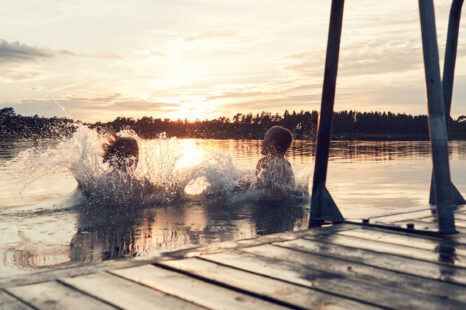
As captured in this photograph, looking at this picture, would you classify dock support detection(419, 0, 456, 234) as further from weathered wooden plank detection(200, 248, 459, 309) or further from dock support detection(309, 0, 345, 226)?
weathered wooden plank detection(200, 248, 459, 309)

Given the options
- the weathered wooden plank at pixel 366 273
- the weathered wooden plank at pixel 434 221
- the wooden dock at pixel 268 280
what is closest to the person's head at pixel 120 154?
the weathered wooden plank at pixel 434 221

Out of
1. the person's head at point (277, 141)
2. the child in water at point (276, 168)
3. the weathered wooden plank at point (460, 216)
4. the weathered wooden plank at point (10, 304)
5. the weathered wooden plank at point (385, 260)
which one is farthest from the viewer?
the person's head at point (277, 141)

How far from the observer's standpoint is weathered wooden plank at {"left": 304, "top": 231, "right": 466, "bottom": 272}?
3.31 m

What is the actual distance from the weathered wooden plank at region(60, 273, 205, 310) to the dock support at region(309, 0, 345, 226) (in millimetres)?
2738

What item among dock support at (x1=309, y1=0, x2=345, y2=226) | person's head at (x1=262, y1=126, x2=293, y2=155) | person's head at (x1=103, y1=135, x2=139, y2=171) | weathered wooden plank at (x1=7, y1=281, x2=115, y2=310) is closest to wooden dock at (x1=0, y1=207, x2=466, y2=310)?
weathered wooden plank at (x1=7, y1=281, x2=115, y2=310)

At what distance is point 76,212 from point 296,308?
663 cm

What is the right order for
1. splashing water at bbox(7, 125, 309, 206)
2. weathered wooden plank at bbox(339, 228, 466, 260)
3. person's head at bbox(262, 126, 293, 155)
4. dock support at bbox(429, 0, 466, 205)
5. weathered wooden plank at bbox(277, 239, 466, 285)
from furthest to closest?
1. person's head at bbox(262, 126, 293, 155)
2. splashing water at bbox(7, 125, 309, 206)
3. dock support at bbox(429, 0, 466, 205)
4. weathered wooden plank at bbox(339, 228, 466, 260)
5. weathered wooden plank at bbox(277, 239, 466, 285)

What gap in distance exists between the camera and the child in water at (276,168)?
9.81 metres

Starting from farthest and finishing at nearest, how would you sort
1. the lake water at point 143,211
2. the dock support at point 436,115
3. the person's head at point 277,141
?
the person's head at point 277,141 → the lake water at point 143,211 → the dock support at point 436,115

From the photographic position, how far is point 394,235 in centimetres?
415

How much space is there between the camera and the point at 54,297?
98.5 inches

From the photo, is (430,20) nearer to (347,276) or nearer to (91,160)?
(347,276)

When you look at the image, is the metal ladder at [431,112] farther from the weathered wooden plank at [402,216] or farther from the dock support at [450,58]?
the weathered wooden plank at [402,216]

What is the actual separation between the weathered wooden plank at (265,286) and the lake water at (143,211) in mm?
1979
